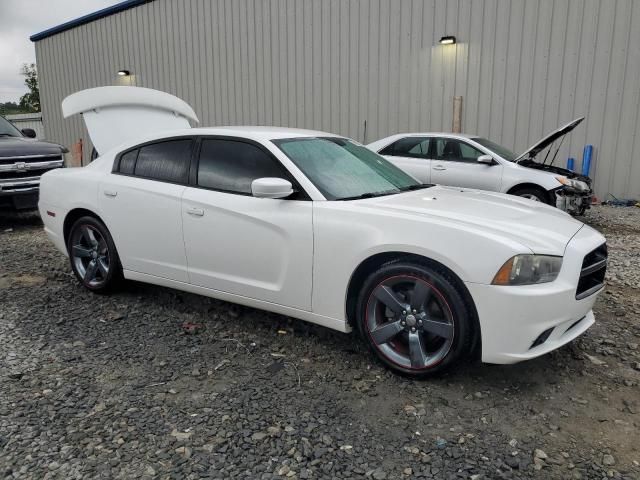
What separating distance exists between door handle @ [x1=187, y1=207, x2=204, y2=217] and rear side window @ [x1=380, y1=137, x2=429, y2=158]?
5918 mm

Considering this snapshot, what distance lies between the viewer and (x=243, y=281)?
139 inches

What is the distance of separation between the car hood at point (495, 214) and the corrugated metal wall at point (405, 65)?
26.7 feet

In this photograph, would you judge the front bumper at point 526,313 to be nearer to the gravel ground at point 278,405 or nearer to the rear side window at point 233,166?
the gravel ground at point 278,405

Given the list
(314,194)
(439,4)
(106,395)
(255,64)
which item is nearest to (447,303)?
(314,194)

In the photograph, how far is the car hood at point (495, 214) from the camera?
2795 millimetres

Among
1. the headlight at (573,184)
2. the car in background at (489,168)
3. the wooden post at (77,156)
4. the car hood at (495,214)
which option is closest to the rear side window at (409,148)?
the car in background at (489,168)

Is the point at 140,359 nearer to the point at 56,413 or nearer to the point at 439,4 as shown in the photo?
the point at 56,413

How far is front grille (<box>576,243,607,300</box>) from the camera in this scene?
2.85 m

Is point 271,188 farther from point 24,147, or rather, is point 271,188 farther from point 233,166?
point 24,147

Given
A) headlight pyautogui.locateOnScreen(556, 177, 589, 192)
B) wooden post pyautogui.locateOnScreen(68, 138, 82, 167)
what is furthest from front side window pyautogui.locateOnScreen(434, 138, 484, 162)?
wooden post pyautogui.locateOnScreen(68, 138, 82, 167)

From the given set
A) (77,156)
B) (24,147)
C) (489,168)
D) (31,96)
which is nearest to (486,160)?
(489,168)

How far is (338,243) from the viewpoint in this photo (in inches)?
122

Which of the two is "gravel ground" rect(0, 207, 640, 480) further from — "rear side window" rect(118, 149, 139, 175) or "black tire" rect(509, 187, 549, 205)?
"black tire" rect(509, 187, 549, 205)

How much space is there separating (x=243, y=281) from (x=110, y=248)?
149 cm
